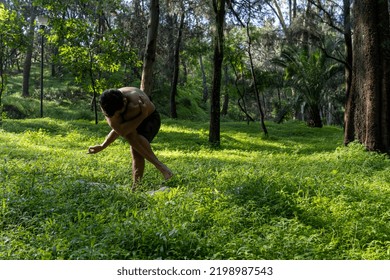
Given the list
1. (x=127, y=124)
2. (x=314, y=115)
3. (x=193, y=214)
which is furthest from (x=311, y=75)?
(x=193, y=214)

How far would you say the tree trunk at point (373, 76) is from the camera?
8984 mm

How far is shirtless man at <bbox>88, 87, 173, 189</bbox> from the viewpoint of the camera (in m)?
5.03

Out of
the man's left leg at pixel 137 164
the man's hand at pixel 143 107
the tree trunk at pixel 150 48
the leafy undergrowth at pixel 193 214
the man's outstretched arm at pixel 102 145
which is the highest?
the tree trunk at pixel 150 48

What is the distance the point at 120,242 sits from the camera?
3.51 m

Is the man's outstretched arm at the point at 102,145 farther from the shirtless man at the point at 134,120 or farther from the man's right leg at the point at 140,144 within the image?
the man's right leg at the point at 140,144

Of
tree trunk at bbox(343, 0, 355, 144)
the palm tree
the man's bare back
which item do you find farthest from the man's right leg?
the palm tree

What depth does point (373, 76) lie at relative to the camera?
905cm

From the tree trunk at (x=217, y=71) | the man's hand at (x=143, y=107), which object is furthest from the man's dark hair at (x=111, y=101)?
the tree trunk at (x=217, y=71)

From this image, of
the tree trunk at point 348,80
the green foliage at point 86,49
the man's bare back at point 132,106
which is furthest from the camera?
the green foliage at point 86,49

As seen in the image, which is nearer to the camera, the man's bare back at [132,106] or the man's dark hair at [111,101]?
the man's dark hair at [111,101]

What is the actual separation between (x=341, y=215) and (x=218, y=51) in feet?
30.0

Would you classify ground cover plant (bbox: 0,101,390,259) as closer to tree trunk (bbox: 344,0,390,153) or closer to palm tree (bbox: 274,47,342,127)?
tree trunk (bbox: 344,0,390,153)

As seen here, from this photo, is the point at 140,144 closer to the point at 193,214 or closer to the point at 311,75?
the point at 193,214
